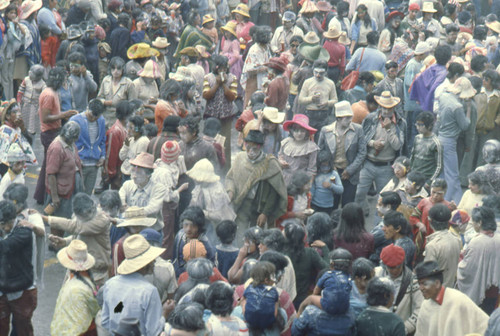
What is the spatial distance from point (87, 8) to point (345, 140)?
801 centimetres

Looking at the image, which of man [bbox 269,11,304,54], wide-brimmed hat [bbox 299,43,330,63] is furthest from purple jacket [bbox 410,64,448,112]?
man [bbox 269,11,304,54]

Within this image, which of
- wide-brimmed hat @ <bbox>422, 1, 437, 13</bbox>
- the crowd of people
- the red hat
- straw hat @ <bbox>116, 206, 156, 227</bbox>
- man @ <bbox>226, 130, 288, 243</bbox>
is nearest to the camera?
the crowd of people

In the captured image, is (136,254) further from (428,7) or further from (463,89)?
(428,7)

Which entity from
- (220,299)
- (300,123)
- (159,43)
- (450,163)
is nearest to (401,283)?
(220,299)

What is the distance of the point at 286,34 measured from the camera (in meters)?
17.8

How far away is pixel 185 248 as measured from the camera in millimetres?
8914

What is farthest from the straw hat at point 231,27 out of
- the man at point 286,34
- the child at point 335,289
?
the child at point 335,289

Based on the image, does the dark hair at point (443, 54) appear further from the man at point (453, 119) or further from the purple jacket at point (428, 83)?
the man at point (453, 119)

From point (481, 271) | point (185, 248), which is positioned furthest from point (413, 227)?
point (185, 248)

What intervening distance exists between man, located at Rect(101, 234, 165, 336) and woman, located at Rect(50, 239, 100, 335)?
1.08 ft

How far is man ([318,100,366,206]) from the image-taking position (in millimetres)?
12305

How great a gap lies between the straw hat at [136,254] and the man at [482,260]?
326 cm

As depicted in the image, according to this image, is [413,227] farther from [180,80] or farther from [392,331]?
[180,80]

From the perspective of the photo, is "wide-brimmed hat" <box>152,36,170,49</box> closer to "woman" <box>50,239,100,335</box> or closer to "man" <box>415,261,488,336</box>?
"woman" <box>50,239,100,335</box>
